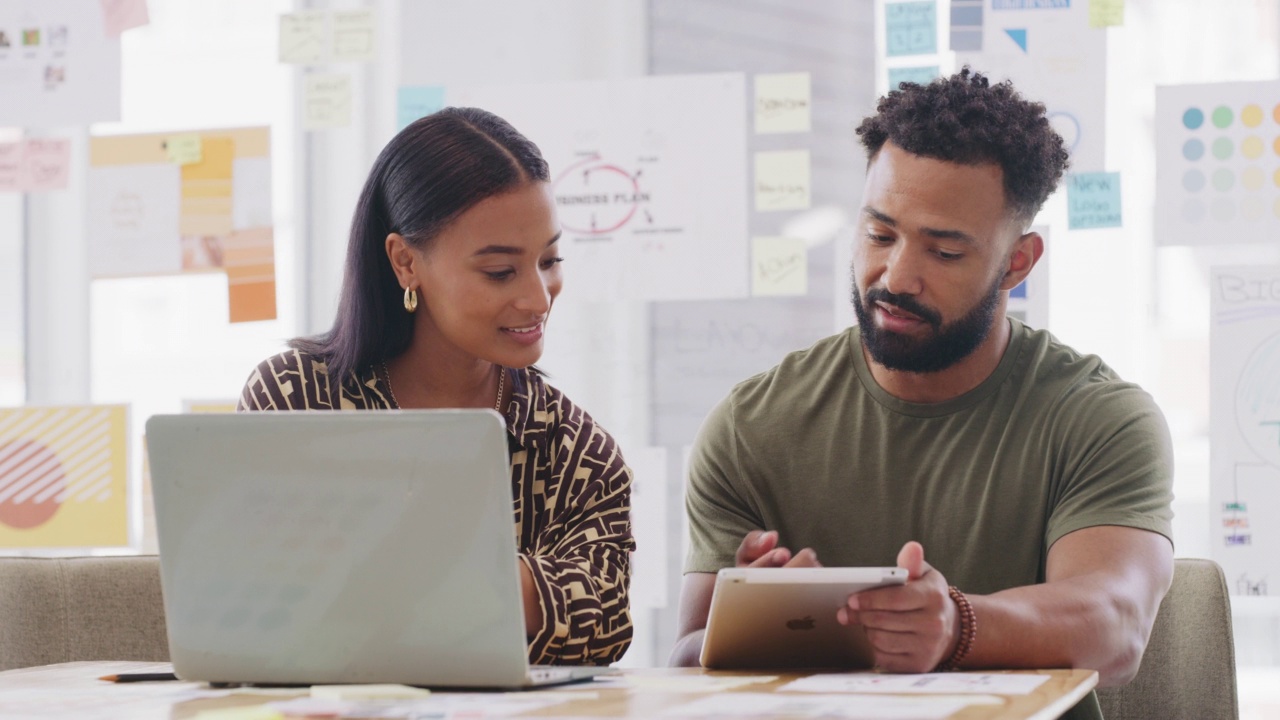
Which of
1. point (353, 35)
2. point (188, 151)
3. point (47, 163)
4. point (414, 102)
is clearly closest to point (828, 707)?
point (414, 102)

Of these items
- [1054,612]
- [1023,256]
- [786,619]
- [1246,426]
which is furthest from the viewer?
[1246,426]

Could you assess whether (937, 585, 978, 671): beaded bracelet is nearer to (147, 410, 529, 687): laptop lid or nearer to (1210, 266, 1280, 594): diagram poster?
(147, 410, 529, 687): laptop lid

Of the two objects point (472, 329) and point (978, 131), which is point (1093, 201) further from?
point (472, 329)

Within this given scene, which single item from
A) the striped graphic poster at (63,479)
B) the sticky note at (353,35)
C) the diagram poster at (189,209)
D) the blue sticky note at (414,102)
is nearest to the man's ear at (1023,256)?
the blue sticky note at (414,102)

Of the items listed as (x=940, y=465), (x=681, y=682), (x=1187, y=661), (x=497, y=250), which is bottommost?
(x=1187, y=661)

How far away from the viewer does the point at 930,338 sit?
1.59 metres

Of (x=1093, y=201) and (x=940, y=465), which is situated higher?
(x=1093, y=201)

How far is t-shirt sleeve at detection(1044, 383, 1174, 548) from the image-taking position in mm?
1451

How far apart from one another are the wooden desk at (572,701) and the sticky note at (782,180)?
1.23 metres

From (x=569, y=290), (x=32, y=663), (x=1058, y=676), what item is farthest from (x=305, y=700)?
(x=569, y=290)

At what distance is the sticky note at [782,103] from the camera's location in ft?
7.63

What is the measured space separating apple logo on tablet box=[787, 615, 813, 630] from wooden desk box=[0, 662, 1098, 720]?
0.13ft

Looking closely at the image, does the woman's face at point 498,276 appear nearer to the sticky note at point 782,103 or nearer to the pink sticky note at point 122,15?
the sticky note at point 782,103

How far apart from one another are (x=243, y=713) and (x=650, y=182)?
5.13ft
